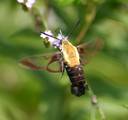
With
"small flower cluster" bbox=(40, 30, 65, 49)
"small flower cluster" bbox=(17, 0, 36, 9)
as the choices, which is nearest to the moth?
"small flower cluster" bbox=(40, 30, 65, 49)

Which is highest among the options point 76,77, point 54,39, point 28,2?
point 28,2

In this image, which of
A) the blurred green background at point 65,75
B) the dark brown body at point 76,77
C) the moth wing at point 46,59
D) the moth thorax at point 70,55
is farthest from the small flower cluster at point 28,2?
the dark brown body at point 76,77

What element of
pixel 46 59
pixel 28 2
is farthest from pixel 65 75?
pixel 28 2

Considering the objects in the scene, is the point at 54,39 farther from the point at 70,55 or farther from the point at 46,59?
the point at 70,55

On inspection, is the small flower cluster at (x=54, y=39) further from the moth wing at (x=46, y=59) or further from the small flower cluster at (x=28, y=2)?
the small flower cluster at (x=28, y=2)

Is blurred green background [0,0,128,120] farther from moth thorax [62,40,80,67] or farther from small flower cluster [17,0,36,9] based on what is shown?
moth thorax [62,40,80,67]

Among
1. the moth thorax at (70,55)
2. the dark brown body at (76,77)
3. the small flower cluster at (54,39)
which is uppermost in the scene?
the small flower cluster at (54,39)
